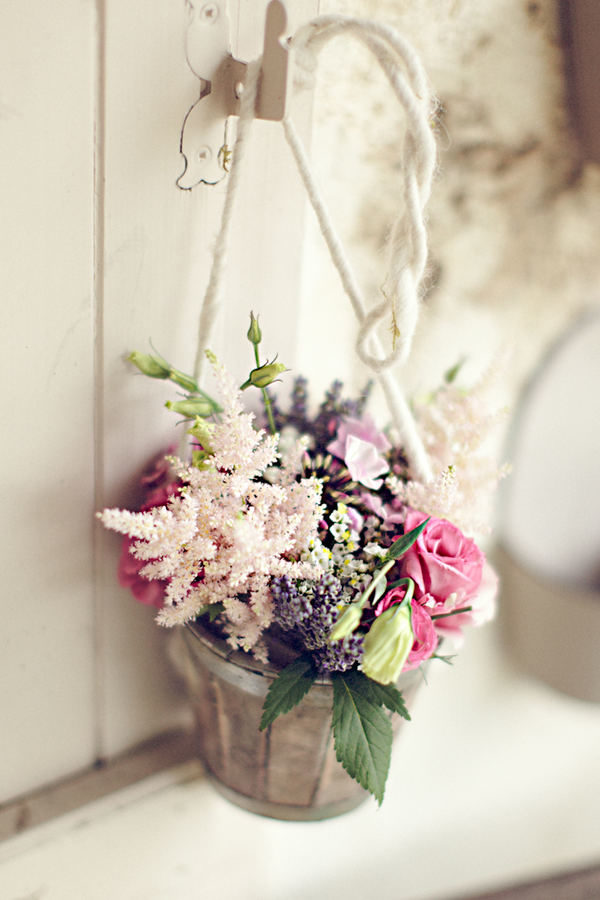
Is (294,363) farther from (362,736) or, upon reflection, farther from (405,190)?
(362,736)

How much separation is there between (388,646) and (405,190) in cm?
34

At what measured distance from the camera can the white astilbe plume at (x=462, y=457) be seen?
57cm

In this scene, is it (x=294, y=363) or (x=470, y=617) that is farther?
(x=294, y=363)

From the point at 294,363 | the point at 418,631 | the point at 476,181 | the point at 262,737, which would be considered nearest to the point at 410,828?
the point at 262,737

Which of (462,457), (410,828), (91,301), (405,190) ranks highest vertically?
(405,190)

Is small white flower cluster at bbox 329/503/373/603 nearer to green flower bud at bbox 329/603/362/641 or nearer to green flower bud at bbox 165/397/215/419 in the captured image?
green flower bud at bbox 329/603/362/641

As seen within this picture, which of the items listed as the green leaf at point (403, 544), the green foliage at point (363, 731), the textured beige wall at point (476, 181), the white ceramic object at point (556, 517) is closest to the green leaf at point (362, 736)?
the green foliage at point (363, 731)

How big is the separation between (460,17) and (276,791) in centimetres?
83

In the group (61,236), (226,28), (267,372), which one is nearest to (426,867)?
(267,372)

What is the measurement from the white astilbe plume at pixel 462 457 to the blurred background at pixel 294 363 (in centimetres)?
A: 5

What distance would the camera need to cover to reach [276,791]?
617 mm

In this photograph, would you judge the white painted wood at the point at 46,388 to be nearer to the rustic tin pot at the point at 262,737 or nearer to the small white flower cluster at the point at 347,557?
the rustic tin pot at the point at 262,737

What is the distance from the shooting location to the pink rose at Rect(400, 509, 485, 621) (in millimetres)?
509

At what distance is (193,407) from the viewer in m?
0.54
